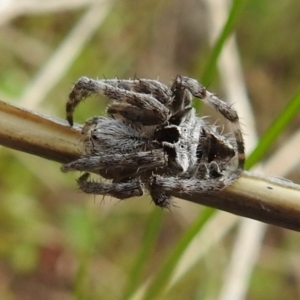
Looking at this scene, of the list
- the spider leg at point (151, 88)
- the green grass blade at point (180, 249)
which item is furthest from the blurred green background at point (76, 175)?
the spider leg at point (151, 88)

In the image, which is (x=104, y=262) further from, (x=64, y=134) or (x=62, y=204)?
(x=64, y=134)

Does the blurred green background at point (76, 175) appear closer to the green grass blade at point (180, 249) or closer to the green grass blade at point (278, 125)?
the green grass blade at point (180, 249)

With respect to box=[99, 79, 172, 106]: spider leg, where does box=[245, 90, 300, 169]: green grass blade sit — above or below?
above

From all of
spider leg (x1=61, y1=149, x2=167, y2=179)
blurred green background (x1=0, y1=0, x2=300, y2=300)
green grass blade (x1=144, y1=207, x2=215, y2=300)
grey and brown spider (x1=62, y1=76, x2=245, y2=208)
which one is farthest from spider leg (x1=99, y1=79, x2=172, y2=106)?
blurred green background (x1=0, y1=0, x2=300, y2=300)

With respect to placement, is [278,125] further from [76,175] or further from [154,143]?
[76,175]

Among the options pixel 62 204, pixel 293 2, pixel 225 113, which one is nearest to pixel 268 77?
pixel 293 2

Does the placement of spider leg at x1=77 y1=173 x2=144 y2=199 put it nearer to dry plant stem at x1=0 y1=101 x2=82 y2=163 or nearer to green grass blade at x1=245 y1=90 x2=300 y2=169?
dry plant stem at x1=0 y1=101 x2=82 y2=163
